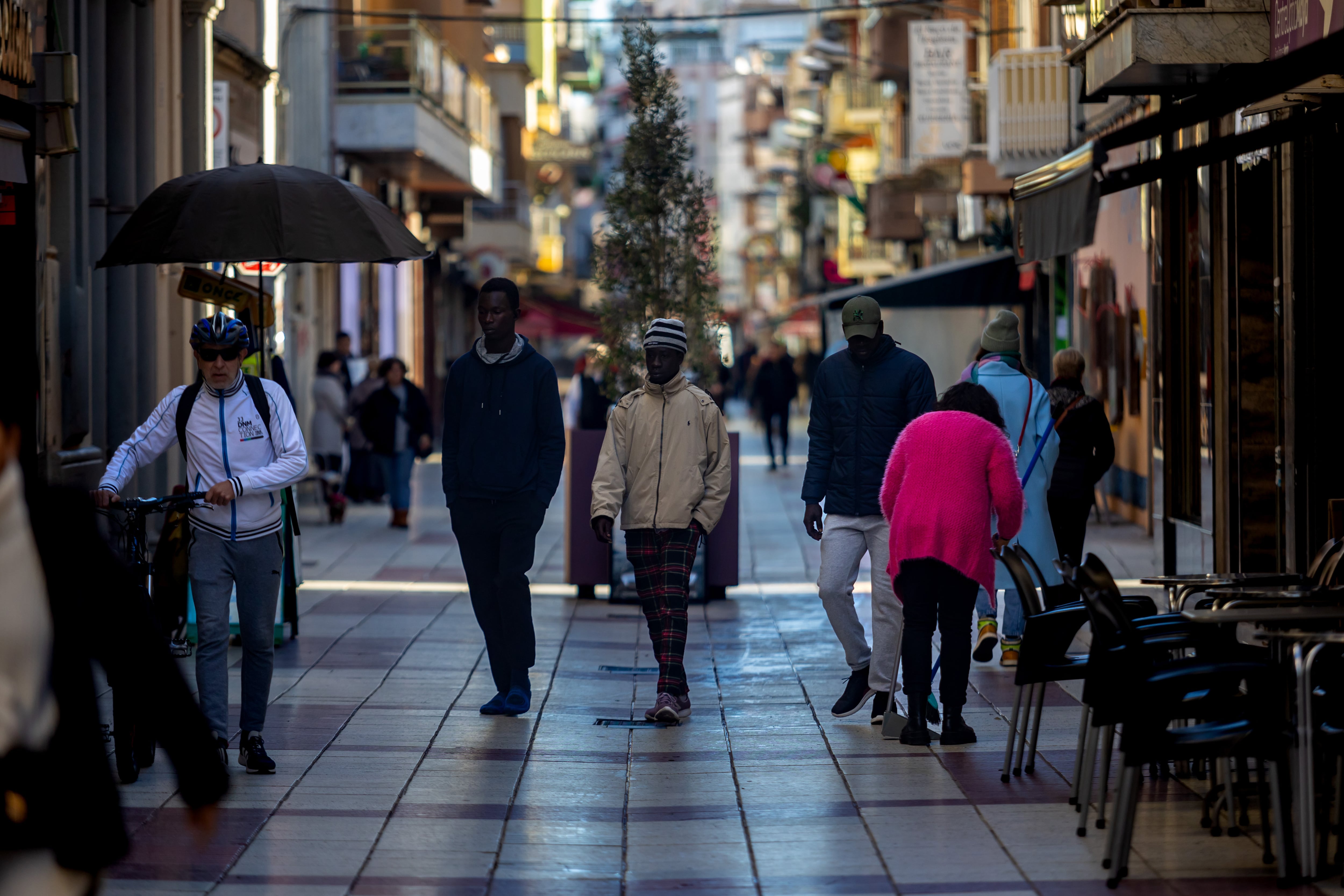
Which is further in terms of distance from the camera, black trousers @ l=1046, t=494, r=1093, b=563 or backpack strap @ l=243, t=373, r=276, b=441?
black trousers @ l=1046, t=494, r=1093, b=563

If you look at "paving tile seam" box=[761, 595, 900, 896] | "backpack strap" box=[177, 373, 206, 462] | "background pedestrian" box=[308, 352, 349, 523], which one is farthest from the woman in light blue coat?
"background pedestrian" box=[308, 352, 349, 523]

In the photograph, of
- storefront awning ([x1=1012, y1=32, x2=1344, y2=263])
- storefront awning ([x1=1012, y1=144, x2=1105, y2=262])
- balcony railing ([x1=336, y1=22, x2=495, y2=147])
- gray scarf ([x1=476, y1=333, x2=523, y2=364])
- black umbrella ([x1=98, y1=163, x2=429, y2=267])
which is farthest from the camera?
balcony railing ([x1=336, y1=22, x2=495, y2=147])

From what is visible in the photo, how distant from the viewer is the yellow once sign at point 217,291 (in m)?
10.4

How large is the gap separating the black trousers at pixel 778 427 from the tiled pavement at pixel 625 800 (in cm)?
1744

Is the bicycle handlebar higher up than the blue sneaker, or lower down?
higher up

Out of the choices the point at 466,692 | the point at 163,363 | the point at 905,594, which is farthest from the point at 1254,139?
the point at 163,363

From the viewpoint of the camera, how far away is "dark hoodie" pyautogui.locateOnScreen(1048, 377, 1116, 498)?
10.7 meters

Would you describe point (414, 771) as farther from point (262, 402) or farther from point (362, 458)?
point (362, 458)

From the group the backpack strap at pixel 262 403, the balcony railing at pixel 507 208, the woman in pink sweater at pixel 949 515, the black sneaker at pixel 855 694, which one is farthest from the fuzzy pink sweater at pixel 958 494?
the balcony railing at pixel 507 208

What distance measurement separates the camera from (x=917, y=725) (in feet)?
25.9

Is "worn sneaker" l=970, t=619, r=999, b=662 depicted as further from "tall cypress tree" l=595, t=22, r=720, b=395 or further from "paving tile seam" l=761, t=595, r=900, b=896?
"tall cypress tree" l=595, t=22, r=720, b=395

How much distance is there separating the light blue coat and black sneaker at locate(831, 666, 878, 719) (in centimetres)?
157

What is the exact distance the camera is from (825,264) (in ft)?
167

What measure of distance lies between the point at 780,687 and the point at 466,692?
1.70 metres
